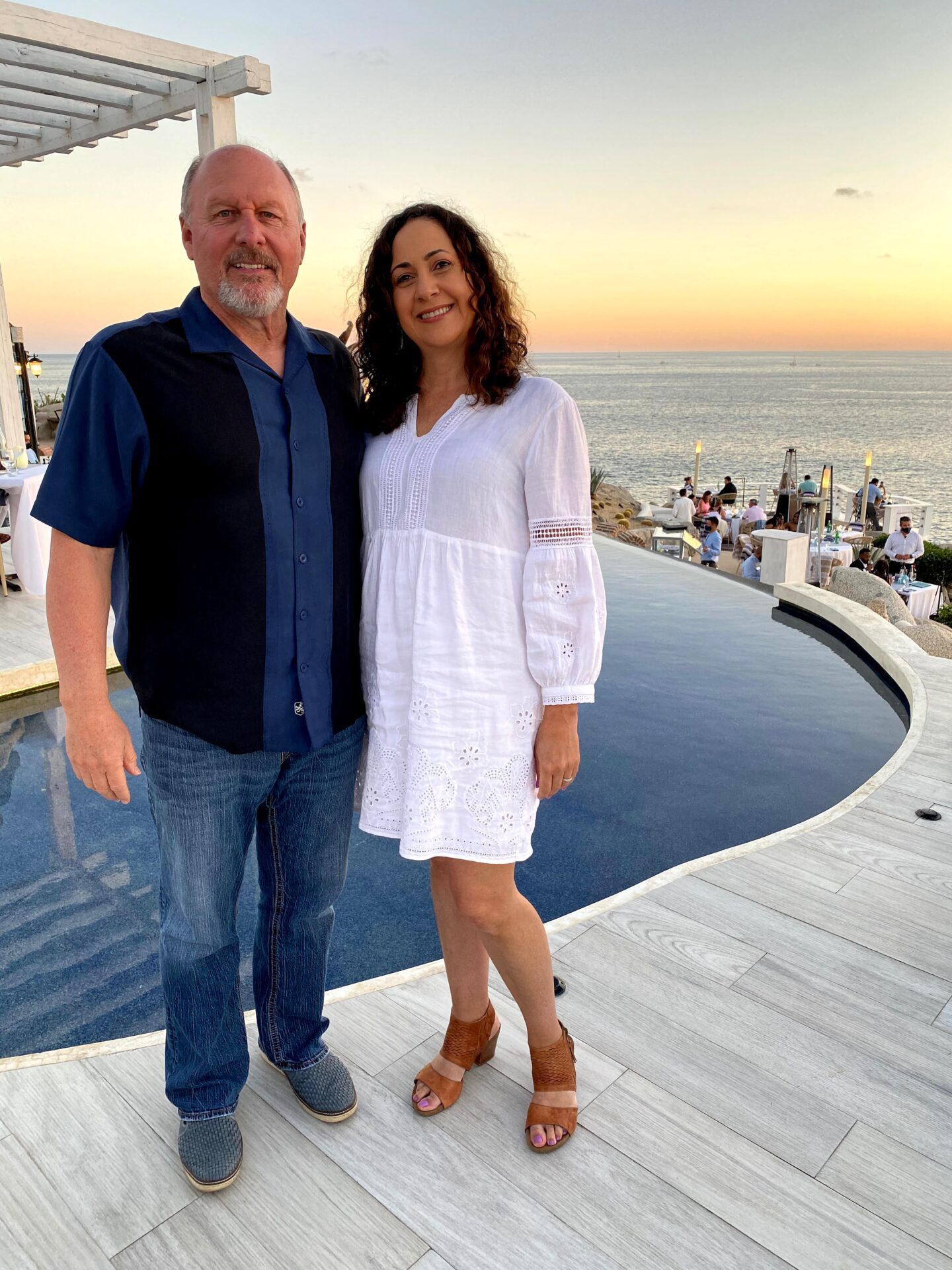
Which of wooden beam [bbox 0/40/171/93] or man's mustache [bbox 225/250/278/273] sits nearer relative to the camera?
man's mustache [bbox 225/250/278/273]

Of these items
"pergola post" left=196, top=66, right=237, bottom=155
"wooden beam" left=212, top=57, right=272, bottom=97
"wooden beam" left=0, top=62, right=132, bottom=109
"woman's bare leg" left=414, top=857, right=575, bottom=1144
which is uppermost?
"wooden beam" left=0, top=62, right=132, bottom=109

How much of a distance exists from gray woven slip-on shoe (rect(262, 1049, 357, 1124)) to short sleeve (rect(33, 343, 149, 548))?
1151 mm

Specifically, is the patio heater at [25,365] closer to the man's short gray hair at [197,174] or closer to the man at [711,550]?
the man at [711,550]

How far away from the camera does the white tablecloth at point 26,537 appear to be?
586 cm

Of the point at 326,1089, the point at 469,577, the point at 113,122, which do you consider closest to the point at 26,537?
the point at 113,122

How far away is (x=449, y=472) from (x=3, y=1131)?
1546mm

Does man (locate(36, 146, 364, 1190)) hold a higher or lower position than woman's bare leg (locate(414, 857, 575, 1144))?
higher

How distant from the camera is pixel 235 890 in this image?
5.09ft

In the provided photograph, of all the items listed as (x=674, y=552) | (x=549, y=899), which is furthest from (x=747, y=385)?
(x=549, y=899)

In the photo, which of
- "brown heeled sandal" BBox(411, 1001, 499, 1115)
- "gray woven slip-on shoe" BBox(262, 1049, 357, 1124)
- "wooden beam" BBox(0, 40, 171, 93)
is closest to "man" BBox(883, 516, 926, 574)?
"wooden beam" BBox(0, 40, 171, 93)

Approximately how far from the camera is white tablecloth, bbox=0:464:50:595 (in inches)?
231

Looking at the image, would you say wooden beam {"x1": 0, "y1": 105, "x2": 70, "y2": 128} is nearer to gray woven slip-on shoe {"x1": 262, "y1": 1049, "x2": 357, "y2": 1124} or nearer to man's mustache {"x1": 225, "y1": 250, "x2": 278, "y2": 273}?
man's mustache {"x1": 225, "y1": 250, "x2": 278, "y2": 273}

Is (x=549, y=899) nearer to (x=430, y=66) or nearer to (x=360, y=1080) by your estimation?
(x=360, y=1080)

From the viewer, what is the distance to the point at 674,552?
11.8m
